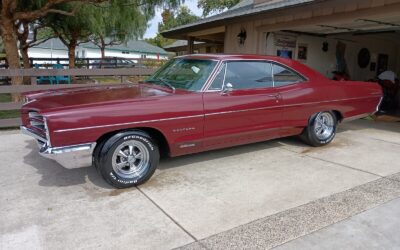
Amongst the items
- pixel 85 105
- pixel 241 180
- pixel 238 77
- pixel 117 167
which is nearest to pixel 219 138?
pixel 241 180

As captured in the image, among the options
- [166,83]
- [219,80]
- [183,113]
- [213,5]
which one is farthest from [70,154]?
[213,5]

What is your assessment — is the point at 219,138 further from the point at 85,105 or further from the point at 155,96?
the point at 85,105

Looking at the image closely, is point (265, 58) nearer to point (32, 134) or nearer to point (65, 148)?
point (65, 148)

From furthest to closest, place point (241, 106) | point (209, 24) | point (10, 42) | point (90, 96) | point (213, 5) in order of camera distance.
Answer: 1. point (213, 5)
2. point (209, 24)
3. point (10, 42)
4. point (241, 106)
5. point (90, 96)

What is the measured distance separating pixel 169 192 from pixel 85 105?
52.3 inches

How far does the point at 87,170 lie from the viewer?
14.8ft

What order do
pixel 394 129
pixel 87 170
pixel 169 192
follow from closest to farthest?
pixel 169 192 < pixel 87 170 < pixel 394 129

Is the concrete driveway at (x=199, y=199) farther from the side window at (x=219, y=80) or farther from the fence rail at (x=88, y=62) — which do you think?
the fence rail at (x=88, y=62)

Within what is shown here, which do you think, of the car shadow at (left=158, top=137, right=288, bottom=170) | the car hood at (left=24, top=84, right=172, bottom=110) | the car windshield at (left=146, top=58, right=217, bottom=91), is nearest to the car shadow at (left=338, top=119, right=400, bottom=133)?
the car shadow at (left=158, top=137, right=288, bottom=170)

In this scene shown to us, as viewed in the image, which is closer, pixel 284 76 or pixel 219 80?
pixel 219 80

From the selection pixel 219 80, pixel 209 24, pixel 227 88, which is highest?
pixel 209 24

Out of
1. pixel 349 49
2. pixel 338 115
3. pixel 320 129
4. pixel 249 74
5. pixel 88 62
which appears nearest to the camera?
pixel 249 74

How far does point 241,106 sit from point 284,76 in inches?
44.4

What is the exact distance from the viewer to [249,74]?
490cm
